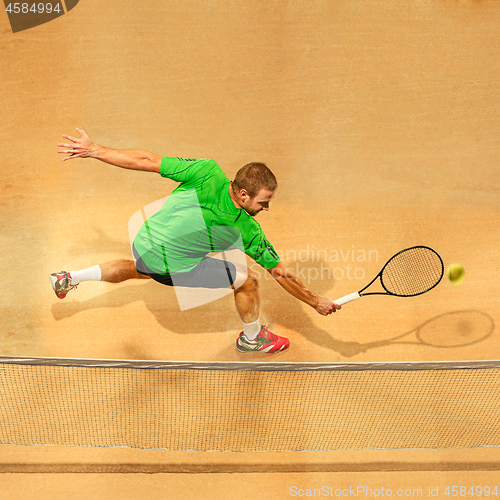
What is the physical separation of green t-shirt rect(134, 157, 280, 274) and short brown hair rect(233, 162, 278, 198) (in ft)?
0.81

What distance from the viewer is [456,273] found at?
489cm

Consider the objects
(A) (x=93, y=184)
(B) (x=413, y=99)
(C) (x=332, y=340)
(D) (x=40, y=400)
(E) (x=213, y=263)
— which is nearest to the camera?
(E) (x=213, y=263)

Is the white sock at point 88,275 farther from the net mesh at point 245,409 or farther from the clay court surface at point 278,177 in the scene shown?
the net mesh at point 245,409

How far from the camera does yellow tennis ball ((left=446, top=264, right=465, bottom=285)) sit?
192 inches

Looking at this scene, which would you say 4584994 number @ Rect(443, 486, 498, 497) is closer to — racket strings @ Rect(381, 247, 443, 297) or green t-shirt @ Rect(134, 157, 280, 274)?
racket strings @ Rect(381, 247, 443, 297)

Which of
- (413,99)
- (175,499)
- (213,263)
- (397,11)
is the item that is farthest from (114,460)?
(397,11)

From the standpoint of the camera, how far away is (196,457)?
4180 millimetres

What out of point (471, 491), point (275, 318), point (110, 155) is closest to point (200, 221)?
point (110, 155)

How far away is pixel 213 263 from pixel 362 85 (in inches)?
143

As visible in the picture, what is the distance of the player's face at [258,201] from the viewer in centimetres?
337

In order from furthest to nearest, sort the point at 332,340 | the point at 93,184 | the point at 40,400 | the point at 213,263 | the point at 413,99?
1. the point at 413,99
2. the point at 93,184
3. the point at 332,340
4. the point at 40,400
5. the point at 213,263

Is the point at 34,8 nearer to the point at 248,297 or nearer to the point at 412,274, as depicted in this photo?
the point at 248,297

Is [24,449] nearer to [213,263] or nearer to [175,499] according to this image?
[175,499]

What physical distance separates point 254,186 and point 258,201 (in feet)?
0.46
